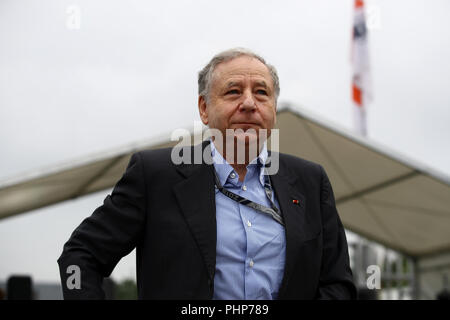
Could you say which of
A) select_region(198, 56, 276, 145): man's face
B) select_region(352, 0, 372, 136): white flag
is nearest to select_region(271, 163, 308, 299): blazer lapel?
select_region(198, 56, 276, 145): man's face

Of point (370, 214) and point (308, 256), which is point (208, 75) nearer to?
point (308, 256)

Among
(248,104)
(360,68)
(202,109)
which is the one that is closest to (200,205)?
(248,104)

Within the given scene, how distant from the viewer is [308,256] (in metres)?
1.54

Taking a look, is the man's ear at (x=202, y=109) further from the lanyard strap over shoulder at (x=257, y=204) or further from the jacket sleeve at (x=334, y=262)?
the jacket sleeve at (x=334, y=262)

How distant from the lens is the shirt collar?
1.71 metres

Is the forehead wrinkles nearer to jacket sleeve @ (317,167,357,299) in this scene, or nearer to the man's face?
the man's face

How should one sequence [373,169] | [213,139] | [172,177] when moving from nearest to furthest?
[172,177]
[213,139]
[373,169]

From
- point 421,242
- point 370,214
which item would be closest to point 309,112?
point 370,214

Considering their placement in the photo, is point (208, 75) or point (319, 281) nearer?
point (319, 281)

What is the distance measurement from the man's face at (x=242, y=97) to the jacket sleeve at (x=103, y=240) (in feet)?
0.96

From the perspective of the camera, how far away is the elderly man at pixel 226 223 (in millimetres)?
1496

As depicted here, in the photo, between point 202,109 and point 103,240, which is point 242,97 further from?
point 103,240
